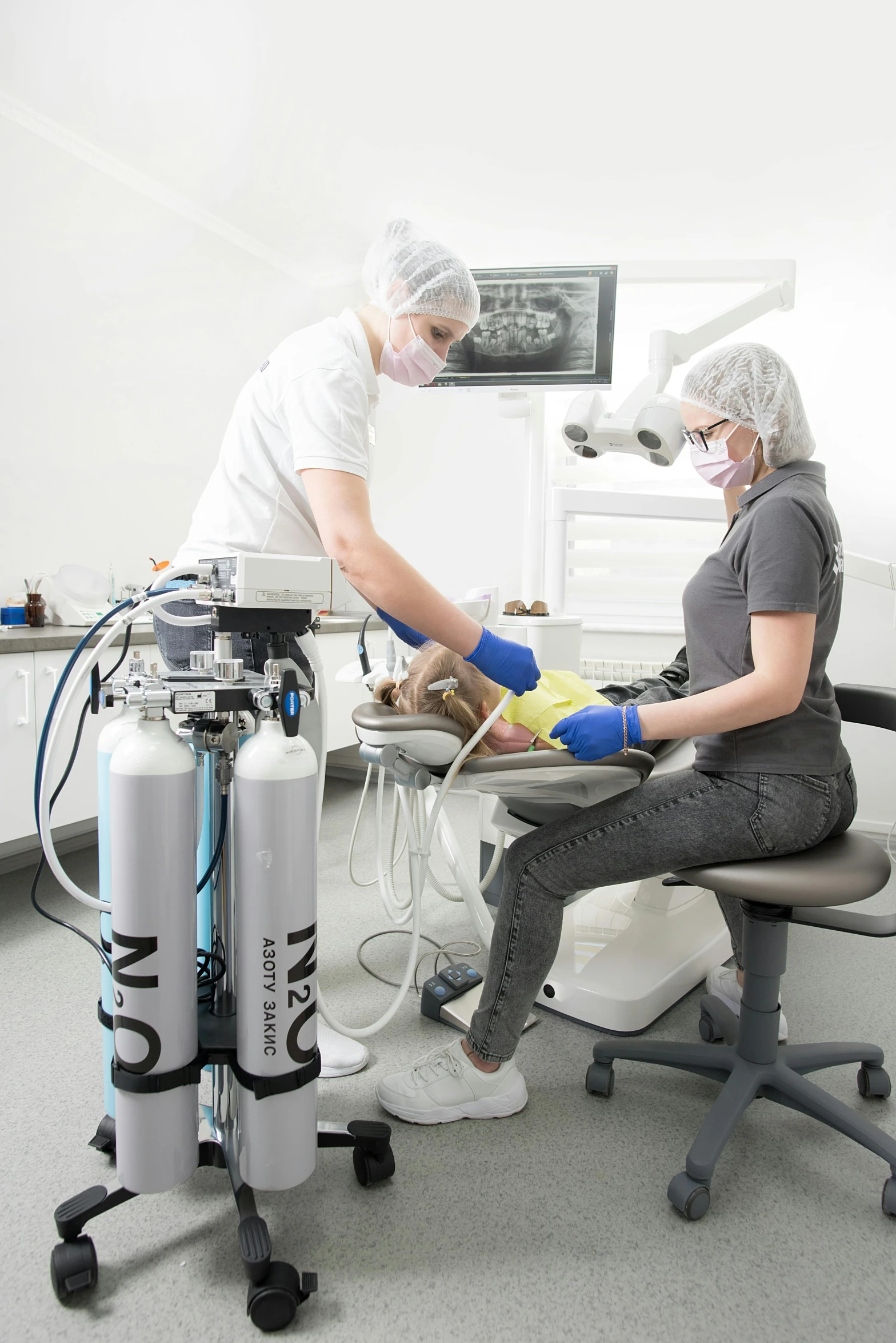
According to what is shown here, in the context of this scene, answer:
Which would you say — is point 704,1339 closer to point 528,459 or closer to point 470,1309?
point 470,1309

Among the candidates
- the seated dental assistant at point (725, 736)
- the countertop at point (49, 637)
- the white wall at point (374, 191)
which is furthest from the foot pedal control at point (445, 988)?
the white wall at point (374, 191)

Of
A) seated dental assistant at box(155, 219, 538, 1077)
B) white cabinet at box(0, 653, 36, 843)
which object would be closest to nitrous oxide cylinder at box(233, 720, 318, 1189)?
seated dental assistant at box(155, 219, 538, 1077)

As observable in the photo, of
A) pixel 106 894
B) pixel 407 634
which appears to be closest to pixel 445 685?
pixel 407 634

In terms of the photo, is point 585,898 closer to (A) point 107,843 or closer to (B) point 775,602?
(B) point 775,602

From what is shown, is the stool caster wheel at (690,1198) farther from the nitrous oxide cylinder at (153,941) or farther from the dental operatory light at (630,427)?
the dental operatory light at (630,427)

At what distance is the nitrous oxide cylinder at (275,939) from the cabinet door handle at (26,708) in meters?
1.43

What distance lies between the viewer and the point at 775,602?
1.21 m

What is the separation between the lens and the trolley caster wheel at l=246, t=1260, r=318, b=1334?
984 millimetres

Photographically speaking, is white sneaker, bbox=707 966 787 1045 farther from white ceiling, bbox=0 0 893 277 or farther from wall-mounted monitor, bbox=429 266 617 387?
white ceiling, bbox=0 0 893 277

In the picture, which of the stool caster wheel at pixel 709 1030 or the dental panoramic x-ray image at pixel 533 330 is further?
the dental panoramic x-ray image at pixel 533 330

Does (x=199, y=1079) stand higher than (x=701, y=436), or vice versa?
(x=701, y=436)

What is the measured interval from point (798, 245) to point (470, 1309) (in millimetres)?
3766

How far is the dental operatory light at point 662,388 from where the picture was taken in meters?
1.80

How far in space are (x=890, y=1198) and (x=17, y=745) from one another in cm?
219
